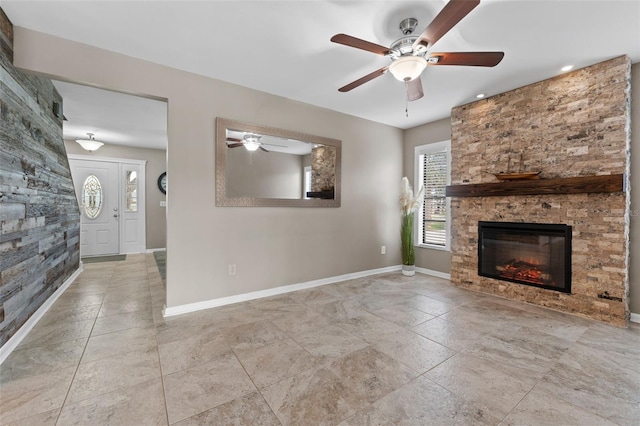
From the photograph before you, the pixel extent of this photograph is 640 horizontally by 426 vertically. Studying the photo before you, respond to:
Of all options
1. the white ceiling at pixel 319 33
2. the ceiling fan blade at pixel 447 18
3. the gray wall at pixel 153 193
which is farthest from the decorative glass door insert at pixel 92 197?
the ceiling fan blade at pixel 447 18

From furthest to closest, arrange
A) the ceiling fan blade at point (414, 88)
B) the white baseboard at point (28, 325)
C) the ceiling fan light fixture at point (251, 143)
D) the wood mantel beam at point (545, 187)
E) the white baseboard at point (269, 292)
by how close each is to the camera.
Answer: the ceiling fan light fixture at point (251, 143), the white baseboard at point (269, 292), the wood mantel beam at point (545, 187), the ceiling fan blade at point (414, 88), the white baseboard at point (28, 325)

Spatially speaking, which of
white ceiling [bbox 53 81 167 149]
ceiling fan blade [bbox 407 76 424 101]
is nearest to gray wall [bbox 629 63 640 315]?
ceiling fan blade [bbox 407 76 424 101]

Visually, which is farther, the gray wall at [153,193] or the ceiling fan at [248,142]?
the gray wall at [153,193]

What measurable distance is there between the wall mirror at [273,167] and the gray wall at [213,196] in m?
0.10

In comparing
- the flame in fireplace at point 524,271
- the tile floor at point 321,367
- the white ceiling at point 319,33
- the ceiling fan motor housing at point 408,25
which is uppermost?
the white ceiling at point 319,33

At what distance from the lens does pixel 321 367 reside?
1961 millimetres

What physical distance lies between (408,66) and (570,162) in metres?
2.28

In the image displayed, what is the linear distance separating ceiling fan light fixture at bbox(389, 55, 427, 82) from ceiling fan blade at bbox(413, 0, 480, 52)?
0.56 feet

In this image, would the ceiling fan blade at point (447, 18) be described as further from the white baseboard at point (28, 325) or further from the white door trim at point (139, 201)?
the white door trim at point (139, 201)

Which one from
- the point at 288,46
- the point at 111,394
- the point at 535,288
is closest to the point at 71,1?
the point at 288,46

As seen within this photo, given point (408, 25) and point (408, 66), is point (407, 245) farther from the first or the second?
point (408, 25)

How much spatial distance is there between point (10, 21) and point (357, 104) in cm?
343

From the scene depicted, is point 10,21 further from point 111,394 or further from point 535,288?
point 535,288

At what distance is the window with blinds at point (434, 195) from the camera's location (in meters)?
4.52
